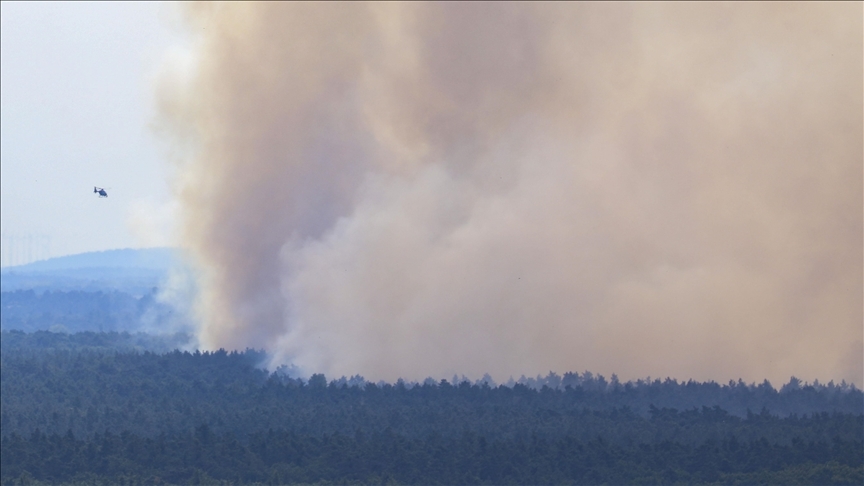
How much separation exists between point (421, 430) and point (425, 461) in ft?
22.1

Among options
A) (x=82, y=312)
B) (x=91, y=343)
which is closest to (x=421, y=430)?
(x=91, y=343)

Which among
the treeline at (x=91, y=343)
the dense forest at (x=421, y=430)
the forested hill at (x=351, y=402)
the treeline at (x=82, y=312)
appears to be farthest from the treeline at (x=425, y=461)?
the treeline at (x=82, y=312)

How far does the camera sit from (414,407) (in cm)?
6581

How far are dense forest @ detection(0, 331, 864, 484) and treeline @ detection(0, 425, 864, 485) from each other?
0.26 feet

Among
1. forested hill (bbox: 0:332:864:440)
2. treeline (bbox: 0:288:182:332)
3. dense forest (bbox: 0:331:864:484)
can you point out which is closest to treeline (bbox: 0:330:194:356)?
treeline (bbox: 0:288:182:332)

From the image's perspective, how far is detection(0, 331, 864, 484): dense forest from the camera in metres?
52.9

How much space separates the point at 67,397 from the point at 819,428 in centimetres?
3550

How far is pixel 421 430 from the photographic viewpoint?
60.4 meters

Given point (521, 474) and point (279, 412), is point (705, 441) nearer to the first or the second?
point (521, 474)

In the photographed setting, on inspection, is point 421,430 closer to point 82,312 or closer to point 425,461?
point 425,461

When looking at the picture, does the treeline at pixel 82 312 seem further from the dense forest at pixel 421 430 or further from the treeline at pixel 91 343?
the dense forest at pixel 421 430

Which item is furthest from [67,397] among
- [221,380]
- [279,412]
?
[279,412]

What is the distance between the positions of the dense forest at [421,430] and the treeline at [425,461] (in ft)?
0.26

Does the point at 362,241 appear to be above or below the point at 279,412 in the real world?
above
